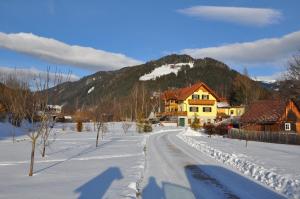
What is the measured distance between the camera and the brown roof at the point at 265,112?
4947 centimetres

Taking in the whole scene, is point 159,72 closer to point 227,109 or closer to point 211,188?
point 227,109

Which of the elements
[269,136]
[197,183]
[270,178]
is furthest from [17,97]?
[269,136]

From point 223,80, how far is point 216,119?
68446 mm

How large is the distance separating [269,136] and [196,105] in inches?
2097

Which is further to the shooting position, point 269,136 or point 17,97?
point 269,136

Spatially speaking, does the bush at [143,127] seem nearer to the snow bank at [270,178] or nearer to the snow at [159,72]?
the snow bank at [270,178]

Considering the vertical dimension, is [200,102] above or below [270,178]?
above

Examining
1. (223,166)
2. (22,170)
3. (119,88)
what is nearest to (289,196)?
(223,166)

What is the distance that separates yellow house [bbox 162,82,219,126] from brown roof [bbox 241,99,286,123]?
124ft

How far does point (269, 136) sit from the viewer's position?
42.6m

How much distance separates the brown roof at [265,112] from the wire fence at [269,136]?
3.88m

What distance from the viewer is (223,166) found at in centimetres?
1884

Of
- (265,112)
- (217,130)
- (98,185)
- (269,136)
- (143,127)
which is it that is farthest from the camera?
(143,127)

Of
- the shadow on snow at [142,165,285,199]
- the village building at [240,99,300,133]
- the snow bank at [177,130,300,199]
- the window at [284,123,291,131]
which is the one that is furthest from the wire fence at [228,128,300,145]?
the shadow on snow at [142,165,285,199]
